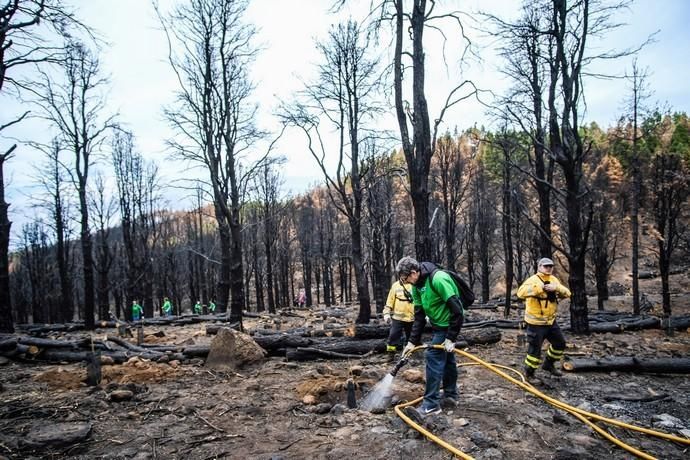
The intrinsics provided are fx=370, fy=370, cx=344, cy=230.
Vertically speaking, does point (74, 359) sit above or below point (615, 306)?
above

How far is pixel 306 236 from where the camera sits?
37188 mm

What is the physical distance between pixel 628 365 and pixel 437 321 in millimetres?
4081

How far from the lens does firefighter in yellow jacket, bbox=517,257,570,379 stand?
5.85 m

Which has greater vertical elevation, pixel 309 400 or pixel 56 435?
pixel 56 435

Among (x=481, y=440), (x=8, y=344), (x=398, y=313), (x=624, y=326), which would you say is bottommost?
(x=624, y=326)

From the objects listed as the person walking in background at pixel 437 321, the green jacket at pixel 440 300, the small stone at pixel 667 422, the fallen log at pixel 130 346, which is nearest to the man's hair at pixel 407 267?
the person walking in background at pixel 437 321

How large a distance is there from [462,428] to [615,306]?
78.3 ft

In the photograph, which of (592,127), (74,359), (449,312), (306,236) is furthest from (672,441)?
(592,127)

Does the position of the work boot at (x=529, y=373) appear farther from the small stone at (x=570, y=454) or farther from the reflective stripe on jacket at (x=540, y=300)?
the small stone at (x=570, y=454)

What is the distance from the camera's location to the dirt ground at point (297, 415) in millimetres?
3887

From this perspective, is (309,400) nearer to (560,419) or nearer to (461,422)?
(461,422)

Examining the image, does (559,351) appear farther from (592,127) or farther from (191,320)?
(592,127)

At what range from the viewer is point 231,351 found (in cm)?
734

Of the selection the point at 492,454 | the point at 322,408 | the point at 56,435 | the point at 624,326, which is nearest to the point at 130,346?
the point at 56,435
